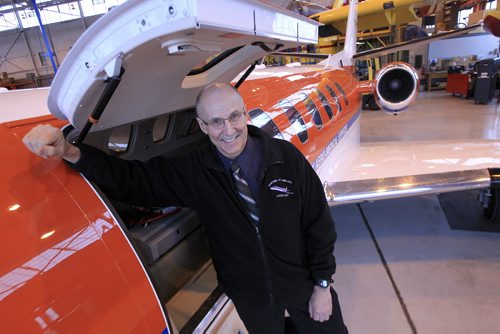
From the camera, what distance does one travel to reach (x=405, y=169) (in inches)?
141

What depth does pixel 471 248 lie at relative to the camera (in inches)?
134

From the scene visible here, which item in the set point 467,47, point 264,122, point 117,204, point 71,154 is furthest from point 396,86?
point 467,47

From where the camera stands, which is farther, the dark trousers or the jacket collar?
the dark trousers

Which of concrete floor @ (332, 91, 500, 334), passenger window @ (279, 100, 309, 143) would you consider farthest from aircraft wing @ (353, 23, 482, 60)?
passenger window @ (279, 100, 309, 143)

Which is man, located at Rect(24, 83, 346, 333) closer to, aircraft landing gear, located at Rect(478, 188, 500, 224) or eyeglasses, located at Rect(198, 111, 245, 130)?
eyeglasses, located at Rect(198, 111, 245, 130)

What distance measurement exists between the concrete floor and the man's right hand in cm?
246

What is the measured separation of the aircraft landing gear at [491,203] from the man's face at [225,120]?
3631mm

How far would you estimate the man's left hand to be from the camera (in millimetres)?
1649

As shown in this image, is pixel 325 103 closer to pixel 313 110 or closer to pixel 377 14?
pixel 313 110

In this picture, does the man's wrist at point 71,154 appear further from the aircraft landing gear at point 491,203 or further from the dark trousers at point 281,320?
the aircraft landing gear at point 491,203

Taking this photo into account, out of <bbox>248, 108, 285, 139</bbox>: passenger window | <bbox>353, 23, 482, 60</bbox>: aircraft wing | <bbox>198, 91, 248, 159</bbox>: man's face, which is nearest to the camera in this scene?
<bbox>198, 91, 248, 159</bbox>: man's face

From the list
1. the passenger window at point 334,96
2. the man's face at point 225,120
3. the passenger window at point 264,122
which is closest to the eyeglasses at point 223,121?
the man's face at point 225,120

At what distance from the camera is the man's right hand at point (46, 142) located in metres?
1.10

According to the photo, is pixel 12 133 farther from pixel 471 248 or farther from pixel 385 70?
pixel 385 70
